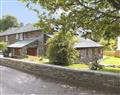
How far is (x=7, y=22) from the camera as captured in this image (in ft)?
283

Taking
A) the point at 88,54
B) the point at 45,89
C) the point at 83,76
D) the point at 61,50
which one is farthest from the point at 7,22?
the point at 45,89

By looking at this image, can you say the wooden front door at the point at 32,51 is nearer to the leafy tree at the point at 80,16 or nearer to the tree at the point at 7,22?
the leafy tree at the point at 80,16

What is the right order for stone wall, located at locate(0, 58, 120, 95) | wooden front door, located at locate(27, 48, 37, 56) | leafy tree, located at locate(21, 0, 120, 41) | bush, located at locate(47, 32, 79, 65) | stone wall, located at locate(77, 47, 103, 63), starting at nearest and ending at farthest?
stone wall, located at locate(0, 58, 120, 95)
leafy tree, located at locate(21, 0, 120, 41)
bush, located at locate(47, 32, 79, 65)
stone wall, located at locate(77, 47, 103, 63)
wooden front door, located at locate(27, 48, 37, 56)

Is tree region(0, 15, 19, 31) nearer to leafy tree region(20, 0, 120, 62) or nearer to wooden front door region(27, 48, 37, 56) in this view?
wooden front door region(27, 48, 37, 56)

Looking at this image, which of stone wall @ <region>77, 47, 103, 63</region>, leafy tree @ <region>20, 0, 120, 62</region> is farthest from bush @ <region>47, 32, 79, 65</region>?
leafy tree @ <region>20, 0, 120, 62</region>

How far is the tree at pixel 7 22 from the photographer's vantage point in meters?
85.9

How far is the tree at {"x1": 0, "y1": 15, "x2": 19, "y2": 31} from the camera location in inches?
3383

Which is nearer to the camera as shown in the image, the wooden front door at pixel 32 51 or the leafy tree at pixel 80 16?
the leafy tree at pixel 80 16

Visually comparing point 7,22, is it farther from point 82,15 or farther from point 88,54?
point 82,15

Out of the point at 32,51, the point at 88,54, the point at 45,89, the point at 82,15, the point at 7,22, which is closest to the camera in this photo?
the point at 45,89

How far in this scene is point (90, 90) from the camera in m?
13.1

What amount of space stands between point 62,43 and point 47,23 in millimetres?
9686

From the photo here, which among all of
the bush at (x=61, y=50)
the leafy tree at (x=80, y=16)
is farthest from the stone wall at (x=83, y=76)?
the bush at (x=61, y=50)

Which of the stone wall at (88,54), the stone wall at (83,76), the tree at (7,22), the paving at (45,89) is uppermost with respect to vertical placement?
the tree at (7,22)
